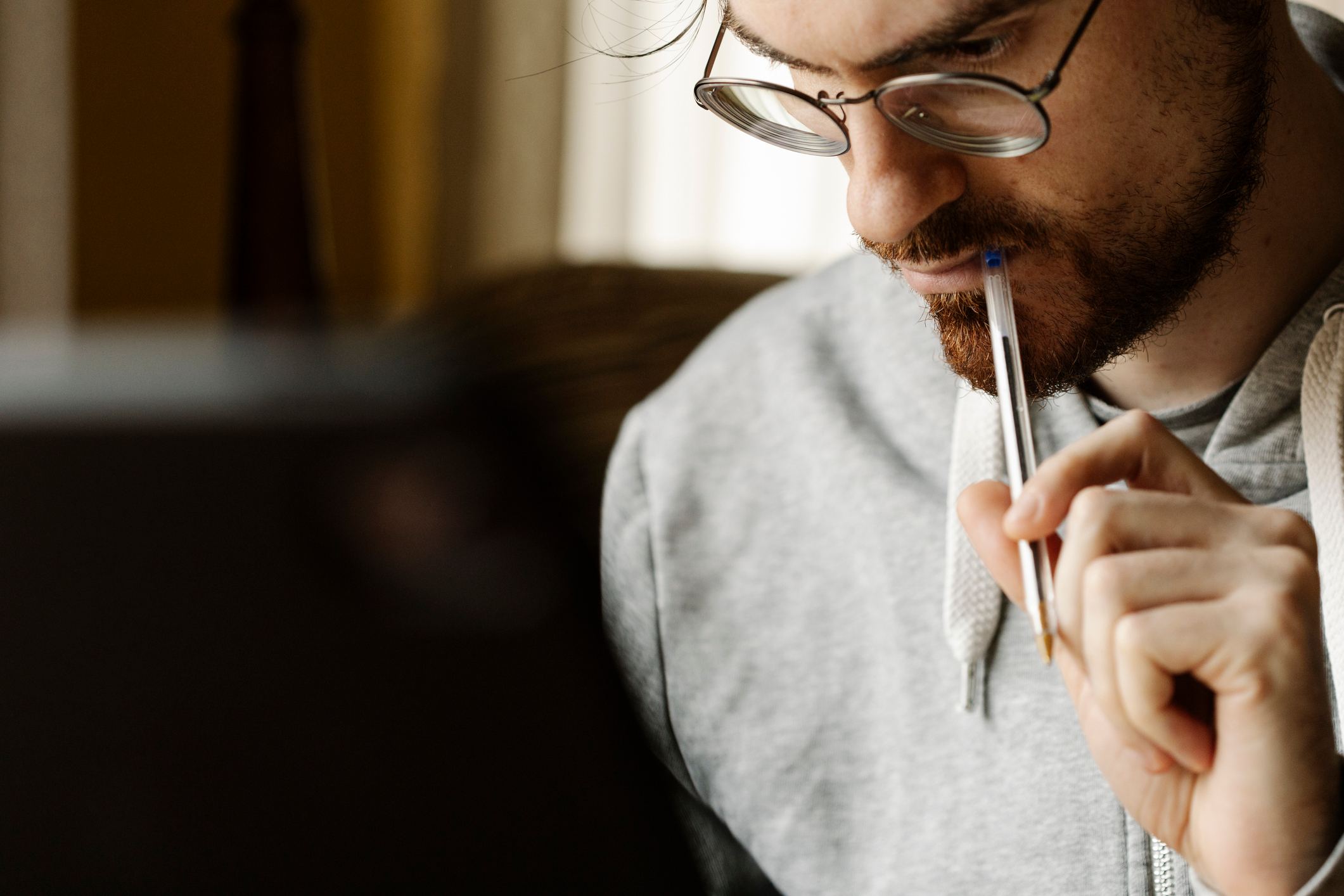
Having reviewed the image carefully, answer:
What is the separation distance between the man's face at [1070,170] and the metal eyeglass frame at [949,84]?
0.04ft

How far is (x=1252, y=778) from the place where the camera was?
0.64 m

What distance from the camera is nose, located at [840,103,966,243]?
2.68ft

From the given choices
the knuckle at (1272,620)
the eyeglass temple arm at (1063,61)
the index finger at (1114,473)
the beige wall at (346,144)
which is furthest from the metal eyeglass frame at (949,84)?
the beige wall at (346,144)

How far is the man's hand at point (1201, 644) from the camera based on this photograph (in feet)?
2.02

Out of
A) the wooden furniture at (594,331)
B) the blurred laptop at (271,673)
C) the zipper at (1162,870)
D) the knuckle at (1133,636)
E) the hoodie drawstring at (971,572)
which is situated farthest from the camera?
the wooden furniture at (594,331)

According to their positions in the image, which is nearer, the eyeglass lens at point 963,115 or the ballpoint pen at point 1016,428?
the ballpoint pen at point 1016,428

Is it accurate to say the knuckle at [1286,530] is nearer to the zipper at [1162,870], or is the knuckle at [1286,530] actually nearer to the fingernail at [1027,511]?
the fingernail at [1027,511]

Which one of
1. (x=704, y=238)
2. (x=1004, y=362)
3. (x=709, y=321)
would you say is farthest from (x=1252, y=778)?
(x=704, y=238)

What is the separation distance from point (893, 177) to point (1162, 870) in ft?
1.68

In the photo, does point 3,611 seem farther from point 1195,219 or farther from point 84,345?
point 1195,219

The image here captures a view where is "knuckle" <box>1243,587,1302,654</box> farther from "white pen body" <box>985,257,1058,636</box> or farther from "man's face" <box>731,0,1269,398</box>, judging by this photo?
"man's face" <box>731,0,1269,398</box>

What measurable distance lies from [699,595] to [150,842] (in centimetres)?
93

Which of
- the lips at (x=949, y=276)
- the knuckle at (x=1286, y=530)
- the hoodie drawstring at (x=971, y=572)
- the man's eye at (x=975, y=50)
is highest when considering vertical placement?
the man's eye at (x=975, y=50)

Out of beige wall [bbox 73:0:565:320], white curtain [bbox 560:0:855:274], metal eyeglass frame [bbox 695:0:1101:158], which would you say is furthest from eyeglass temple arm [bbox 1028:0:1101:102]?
beige wall [bbox 73:0:565:320]
